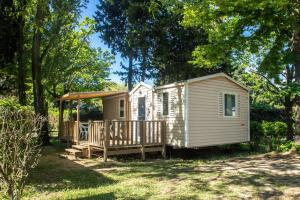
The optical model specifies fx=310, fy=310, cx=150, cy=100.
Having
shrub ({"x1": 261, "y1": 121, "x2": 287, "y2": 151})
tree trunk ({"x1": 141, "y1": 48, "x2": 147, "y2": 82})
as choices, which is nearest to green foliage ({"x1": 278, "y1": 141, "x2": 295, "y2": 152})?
shrub ({"x1": 261, "y1": 121, "x2": 287, "y2": 151})

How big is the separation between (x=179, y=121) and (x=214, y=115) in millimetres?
1767

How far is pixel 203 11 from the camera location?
13.4 m

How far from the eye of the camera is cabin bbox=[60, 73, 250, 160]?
12422 millimetres

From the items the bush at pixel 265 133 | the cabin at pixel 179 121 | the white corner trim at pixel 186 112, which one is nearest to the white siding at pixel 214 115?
the cabin at pixel 179 121

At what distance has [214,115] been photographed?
1367 centimetres

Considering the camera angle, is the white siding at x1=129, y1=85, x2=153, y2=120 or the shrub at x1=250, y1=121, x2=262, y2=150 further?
the shrub at x1=250, y1=121, x2=262, y2=150

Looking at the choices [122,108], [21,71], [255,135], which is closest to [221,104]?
[255,135]

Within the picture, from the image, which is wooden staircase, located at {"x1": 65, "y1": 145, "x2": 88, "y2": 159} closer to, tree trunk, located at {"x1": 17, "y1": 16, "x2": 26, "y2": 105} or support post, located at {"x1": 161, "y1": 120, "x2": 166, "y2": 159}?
support post, located at {"x1": 161, "y1": 120, "x2": 166, "y2": 159}

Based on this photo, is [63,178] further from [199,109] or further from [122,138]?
[199,109]

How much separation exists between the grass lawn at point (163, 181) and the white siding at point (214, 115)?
289 centimetres

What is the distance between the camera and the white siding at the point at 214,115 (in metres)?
12.9

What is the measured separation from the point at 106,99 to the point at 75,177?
9.92 m

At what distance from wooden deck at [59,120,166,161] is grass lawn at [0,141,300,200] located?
3.76ft

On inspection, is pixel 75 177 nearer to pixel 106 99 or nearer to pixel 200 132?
pixel 200 132
